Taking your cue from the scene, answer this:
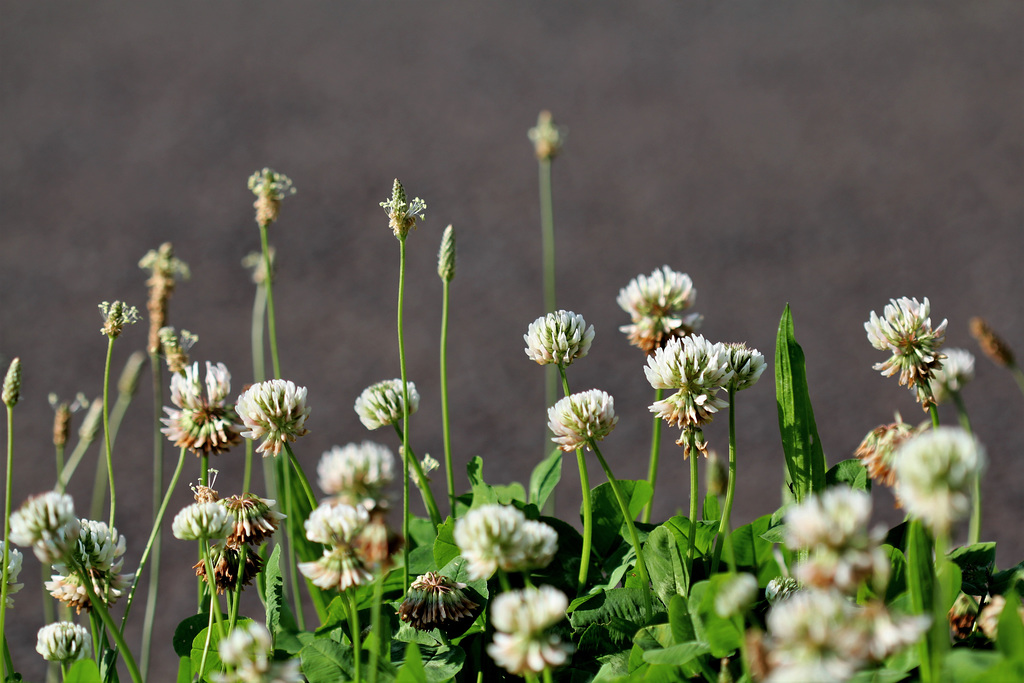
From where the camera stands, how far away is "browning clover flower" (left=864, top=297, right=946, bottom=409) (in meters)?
0.72

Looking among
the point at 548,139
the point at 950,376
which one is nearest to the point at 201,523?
the point at 950,376

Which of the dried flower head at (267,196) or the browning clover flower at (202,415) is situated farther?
the dried flower head at (267,196)

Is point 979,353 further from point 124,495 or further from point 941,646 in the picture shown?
point 941,646

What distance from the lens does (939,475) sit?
1.30 feet

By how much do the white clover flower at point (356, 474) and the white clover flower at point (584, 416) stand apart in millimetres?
246

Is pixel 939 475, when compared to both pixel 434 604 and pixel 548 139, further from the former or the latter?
pixel 548 139

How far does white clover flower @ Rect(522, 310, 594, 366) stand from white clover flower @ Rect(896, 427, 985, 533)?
0.41 meters

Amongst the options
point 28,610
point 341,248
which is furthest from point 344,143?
point 28,610

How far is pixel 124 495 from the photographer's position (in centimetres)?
284

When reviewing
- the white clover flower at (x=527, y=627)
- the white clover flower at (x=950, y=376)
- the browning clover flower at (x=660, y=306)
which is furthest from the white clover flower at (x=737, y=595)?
the browning clover flower at (x=660, y=306)

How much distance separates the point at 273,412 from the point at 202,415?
0.05 meters

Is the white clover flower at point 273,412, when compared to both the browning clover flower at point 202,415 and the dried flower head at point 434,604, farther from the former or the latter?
the dried flower head at point 434,604

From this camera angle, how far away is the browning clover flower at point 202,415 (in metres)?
0.69

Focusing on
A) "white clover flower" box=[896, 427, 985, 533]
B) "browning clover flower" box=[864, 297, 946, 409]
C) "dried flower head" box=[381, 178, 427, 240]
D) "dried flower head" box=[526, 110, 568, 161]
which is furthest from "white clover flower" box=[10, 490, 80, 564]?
"dried flower head" box=[526, 110, 568, 161]
